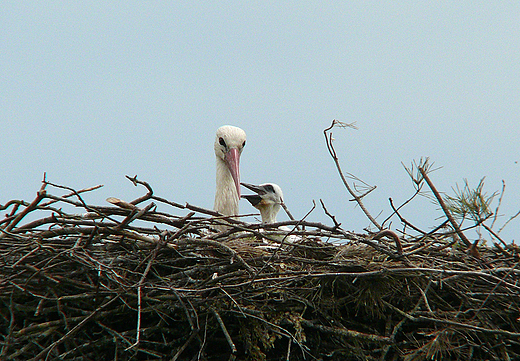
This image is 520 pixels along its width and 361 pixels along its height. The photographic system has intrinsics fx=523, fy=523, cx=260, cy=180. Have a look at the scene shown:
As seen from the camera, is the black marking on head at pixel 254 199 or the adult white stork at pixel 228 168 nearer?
the adult white stork at pixel 228 168

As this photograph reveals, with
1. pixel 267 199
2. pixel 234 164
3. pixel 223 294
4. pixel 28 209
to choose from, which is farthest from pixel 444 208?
pixel 28 209

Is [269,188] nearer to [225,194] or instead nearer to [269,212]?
[269,212]

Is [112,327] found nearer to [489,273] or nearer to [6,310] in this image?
[6,310]

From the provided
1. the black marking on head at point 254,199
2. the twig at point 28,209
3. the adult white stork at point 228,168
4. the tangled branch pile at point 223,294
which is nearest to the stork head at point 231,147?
the adult white stork at point 228,168

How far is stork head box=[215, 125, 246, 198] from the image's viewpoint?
10.7 ft

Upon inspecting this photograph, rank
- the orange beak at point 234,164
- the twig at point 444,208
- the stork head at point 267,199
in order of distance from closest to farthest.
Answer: the twig at point 444,208 → the orange beak at point 234,164 → the stork head at point 267,199

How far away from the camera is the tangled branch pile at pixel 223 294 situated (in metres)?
1.95

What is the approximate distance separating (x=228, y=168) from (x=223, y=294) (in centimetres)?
148

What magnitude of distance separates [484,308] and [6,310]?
1935mm

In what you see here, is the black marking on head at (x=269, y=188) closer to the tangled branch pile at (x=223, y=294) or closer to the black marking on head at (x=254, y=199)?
the black marking on head at (x=254, y=199)

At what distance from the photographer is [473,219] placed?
92.6 inches

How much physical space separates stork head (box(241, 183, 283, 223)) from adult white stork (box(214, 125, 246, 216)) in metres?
0.38

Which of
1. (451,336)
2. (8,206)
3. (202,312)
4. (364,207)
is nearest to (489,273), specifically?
(451,336)

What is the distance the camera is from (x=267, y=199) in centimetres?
365
